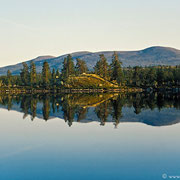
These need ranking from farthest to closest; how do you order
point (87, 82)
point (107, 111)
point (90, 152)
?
point (87, 82)
point (107, 111)
point (90, 152)

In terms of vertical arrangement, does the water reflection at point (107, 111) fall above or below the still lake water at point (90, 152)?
below

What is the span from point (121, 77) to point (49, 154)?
564 feet

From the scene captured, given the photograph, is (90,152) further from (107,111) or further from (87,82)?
(87,82)

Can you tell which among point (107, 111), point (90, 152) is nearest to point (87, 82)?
point (107, 111)

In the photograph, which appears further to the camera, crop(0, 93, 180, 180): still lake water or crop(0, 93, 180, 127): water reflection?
crop(0, 93, 180, 127): water reflection

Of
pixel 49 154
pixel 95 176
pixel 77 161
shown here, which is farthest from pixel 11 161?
pixel 95 176

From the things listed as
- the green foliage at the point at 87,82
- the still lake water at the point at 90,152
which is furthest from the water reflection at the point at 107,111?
the green foliage at the point at 87,82

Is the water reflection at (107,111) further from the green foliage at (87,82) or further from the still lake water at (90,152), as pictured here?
the green foliage at (87,82)

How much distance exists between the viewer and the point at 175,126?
4159cm

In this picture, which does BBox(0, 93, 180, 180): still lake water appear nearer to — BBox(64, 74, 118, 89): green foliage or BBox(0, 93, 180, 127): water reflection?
BBox(0, 93, 180, 127): water reflection

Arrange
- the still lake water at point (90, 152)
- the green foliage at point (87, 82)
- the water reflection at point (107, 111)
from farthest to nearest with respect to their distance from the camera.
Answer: the green foliage at point (87, 82), the water reflection at point (107, 111), the still lake water at point (90, 152)

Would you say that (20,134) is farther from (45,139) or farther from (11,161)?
(11,161)

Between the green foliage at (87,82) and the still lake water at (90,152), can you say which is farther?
the green foliage at (87,82)

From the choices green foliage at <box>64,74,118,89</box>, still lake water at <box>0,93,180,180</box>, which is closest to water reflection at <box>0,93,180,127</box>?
still lake water at <box>0,93,180,180</box>
